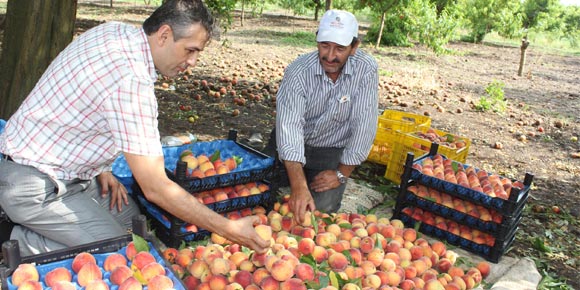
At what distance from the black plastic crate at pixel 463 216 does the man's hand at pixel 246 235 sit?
173 centimetres

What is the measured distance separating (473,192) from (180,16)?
242cm

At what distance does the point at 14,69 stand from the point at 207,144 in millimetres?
2101

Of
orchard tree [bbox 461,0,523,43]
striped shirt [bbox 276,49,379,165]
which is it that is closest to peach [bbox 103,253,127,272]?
striped shirt [bbox 276,49,379,165]

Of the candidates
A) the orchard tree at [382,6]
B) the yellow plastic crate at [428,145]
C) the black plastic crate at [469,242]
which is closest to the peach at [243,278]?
the black plastic crate at [469,242]

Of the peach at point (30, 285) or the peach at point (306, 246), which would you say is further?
the peach at point (306, 246)

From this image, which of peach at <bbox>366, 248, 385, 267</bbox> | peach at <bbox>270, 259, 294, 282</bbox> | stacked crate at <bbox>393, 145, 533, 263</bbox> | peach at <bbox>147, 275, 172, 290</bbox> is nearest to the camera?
peach at <bbox>147, 275, 172, 290</bbox>

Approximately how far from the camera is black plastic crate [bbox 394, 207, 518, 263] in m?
3.55

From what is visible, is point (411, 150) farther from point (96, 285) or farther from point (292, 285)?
point (96, 285)

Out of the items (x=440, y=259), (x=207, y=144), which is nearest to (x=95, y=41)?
(x=207, y=144)

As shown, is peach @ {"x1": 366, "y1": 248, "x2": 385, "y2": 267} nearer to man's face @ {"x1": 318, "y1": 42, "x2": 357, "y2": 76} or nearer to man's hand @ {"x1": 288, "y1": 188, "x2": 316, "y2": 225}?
man's hand @ {"x1": 288, "y1": 188, "x2": 316, "y2": 225}

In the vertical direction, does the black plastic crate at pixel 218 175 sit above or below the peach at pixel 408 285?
above

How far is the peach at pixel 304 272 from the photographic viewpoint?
2.42 metres

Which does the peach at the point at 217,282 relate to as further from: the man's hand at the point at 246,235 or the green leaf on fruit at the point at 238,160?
the green leaf on fruit at the point at 238,160

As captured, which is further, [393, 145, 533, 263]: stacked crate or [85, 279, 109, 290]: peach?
[393, 145, 533, 263]: stacked crate
